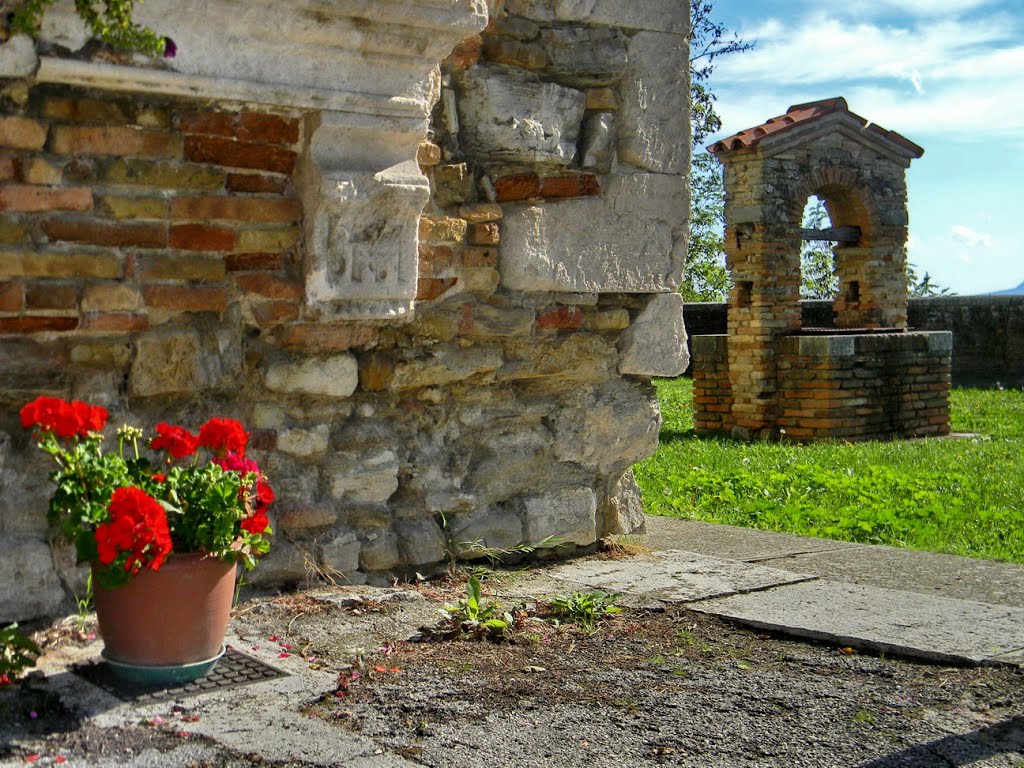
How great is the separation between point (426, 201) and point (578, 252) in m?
0.76

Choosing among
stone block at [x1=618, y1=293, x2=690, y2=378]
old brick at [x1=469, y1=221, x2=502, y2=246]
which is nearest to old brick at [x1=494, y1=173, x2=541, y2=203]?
old brick at [x1=469, y1=221, x2=502, y2=246]

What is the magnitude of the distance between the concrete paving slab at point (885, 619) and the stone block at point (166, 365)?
1696mm

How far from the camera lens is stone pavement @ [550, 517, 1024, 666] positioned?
128 inches

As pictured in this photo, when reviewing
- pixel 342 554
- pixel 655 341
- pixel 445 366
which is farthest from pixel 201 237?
pixel 655 341

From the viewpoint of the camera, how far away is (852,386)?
10.9m

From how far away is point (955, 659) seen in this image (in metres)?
3.05

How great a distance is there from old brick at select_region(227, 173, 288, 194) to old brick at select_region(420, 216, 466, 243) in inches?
20.5

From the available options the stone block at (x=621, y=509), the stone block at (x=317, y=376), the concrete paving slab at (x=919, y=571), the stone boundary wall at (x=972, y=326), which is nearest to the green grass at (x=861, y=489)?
the concrete paving slab at (x=919, y=571)

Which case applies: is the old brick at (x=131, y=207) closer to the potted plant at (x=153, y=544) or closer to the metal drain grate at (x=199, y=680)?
the potted plant at (x=153, y=544)

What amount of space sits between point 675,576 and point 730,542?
2.57 ft

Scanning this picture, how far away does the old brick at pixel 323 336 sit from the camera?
11.7 feet

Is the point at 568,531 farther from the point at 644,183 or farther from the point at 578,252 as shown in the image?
the point at 644,183

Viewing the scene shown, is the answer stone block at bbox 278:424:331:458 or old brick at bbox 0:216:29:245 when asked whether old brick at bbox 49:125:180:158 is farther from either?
stone block at bbox 278:424:331:458

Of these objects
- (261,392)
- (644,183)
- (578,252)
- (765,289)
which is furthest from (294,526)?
(765,289)
